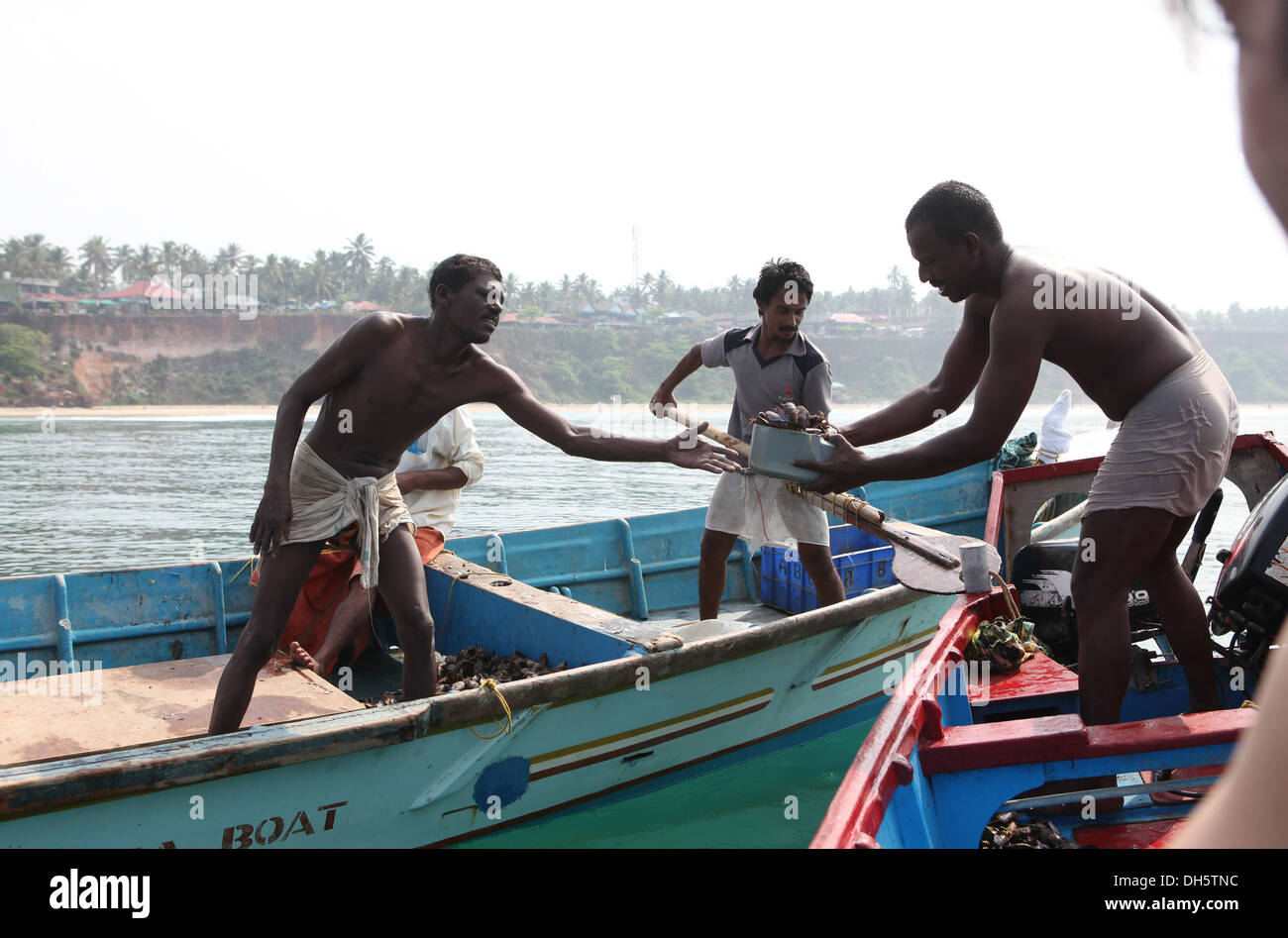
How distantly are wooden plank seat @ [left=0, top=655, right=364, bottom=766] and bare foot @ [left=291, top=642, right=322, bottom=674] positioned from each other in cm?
4

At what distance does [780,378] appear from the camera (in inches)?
209

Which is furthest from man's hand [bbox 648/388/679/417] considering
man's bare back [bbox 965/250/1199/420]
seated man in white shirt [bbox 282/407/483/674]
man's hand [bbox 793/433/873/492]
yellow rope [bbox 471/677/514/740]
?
man's bare back [bbox 965/250/1199/420]

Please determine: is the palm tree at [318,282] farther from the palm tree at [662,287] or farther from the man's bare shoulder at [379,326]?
the man's bare shoulder at [379,326]

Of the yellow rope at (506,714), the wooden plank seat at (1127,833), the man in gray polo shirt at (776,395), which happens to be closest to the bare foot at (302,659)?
the yellow rope at (506,714)

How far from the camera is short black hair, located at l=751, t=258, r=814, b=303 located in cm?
520

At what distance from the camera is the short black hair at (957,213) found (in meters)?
3.11

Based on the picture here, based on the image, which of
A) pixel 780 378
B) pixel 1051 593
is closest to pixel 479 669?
pixel 780 378

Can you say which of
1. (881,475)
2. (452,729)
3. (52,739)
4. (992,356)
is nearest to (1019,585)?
(881,475)

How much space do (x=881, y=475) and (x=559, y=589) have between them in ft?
10.8

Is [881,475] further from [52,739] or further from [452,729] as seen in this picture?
[52,739]

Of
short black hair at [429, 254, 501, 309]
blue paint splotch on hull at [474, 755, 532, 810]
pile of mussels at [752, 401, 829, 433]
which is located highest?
short black hair at [429, 254, 501, 309]

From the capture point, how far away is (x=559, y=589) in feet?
20.8

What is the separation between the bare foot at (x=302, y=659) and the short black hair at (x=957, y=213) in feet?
11.1

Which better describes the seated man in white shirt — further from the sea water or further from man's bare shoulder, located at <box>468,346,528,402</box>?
the sea water
